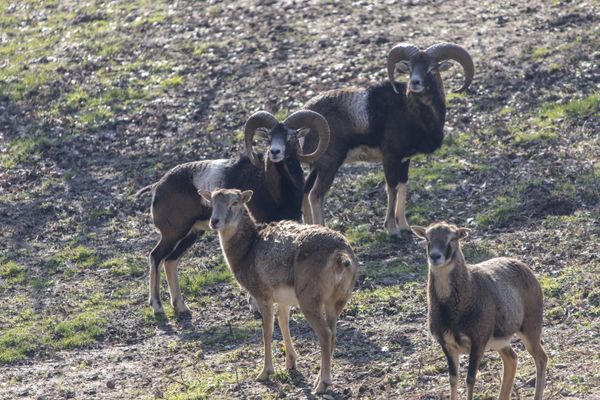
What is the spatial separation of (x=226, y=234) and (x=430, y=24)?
45.7 feet

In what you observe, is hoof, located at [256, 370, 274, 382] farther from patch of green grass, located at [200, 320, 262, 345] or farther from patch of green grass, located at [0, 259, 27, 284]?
patch of green grass, located at [0, 259, 27, 284]

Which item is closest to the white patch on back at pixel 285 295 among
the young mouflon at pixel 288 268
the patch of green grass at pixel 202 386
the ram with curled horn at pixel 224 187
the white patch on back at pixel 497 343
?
the young mouflon at pixel 288 268

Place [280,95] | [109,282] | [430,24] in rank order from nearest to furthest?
[109,282]
[280,95]
[430,24]

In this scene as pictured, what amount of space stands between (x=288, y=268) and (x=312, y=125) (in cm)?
448

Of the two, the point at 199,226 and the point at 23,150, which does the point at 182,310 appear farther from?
the point at 23,150

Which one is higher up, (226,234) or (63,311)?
(226,234)

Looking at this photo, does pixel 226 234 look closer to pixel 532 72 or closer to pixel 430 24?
pixel 532 72

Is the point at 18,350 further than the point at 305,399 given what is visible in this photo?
Yes

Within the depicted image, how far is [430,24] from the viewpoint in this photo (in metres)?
26.7

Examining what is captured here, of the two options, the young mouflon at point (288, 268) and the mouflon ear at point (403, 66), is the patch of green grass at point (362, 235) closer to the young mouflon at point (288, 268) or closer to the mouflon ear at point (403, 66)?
the mouflon ear at point (403, 66)

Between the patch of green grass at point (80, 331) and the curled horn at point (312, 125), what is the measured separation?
148 inches

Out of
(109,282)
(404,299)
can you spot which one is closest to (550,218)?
(404,299)

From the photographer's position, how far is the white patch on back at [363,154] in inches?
749

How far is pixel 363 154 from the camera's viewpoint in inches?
754
